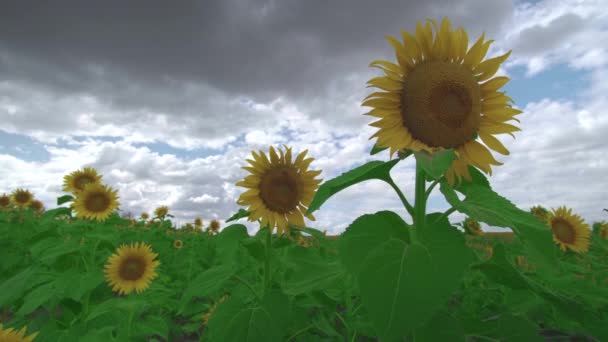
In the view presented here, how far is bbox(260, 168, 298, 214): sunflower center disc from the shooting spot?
11.4 feet

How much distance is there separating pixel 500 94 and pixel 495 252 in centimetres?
86

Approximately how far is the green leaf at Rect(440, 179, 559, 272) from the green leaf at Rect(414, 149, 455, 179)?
0.14 metres

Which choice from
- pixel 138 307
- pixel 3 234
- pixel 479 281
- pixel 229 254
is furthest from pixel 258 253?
pixel 3 234

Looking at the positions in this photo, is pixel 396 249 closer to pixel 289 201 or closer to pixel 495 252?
pixel 495 252

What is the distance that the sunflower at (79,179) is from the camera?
20.9 feet

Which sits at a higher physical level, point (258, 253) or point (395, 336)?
point (258, 253)

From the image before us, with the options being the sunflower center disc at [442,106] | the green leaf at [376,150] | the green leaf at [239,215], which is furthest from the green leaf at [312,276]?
the green leaf at [239,215]

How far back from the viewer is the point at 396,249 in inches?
61.6

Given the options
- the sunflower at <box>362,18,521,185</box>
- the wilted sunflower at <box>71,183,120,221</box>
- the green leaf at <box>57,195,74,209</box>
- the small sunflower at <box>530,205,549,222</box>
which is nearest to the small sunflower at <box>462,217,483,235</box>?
the small sunflower at <box>530,205,549,222</box>

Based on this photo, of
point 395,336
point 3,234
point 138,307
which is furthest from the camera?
point 3,234

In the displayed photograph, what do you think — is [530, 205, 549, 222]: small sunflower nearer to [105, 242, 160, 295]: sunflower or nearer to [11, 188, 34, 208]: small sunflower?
[105, 242, 160, 295]: sunflower

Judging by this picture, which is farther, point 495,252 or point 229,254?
point 229,254

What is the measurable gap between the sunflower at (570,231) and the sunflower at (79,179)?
613 centimetres

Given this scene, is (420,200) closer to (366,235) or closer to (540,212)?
(366,235)
